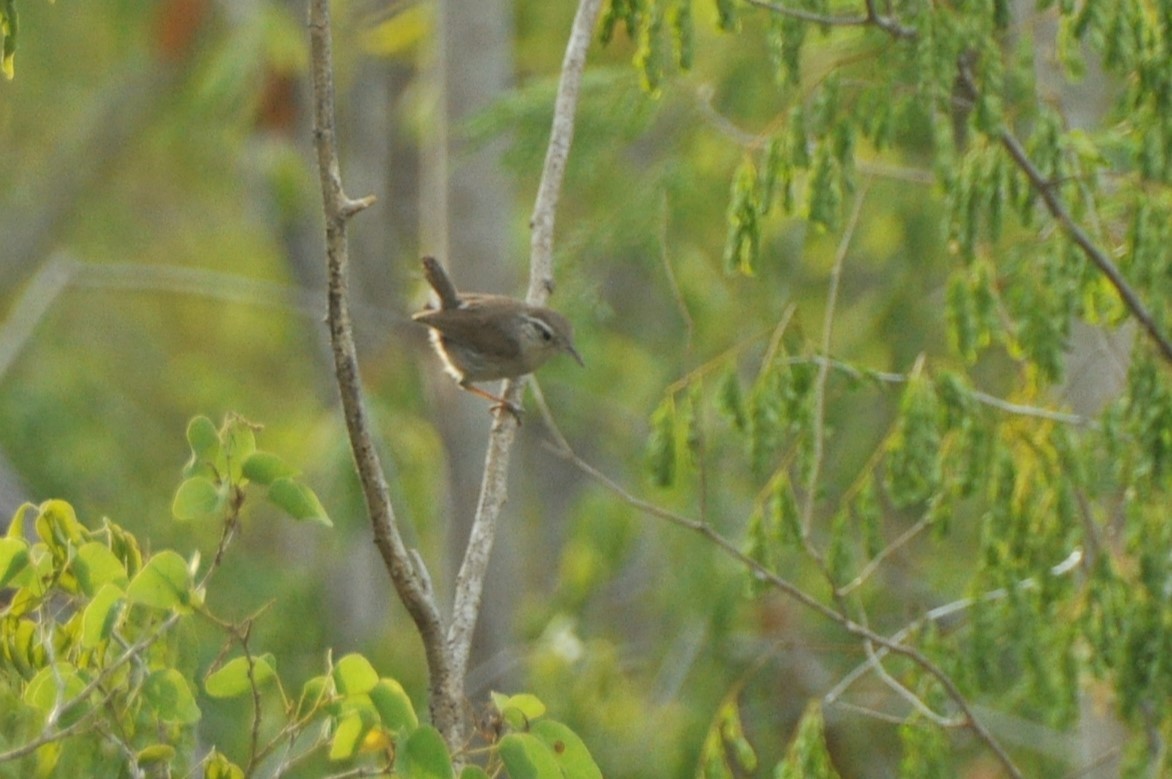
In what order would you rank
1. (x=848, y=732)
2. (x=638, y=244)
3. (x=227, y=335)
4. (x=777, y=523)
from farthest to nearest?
(x=227, y=335), (x=848, y=732), (x=638, y=244), (x=777, y=523)

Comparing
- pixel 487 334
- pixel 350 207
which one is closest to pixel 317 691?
pixel 350 207

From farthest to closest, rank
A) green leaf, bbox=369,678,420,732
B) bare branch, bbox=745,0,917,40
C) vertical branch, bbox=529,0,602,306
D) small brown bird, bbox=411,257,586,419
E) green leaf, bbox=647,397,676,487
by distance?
small brown bird, bbox=411,257,586,419 < green leaf, bbox=647,397,676,487 < vertical branch, bbox=529,0,602,306 < bare branch, bbox=745,0,917,40 < green leaf, bbox=369,678,420,732

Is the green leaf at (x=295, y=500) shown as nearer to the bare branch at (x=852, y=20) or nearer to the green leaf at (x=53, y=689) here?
the green leaf at (x=53, y=689)

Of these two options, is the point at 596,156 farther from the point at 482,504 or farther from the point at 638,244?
the point at 482,504

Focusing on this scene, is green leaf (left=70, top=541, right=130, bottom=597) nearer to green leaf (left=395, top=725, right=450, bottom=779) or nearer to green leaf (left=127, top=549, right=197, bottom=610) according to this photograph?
green leaf (left=127, top=549, right=197, bottom=610)

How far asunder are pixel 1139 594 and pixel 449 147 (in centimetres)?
545

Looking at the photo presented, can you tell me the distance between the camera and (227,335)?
64.9ft

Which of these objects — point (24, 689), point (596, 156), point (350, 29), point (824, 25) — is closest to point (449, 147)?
point (596, 156)

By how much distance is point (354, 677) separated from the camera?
290cm

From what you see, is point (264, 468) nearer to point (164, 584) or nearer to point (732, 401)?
point (164, 584)

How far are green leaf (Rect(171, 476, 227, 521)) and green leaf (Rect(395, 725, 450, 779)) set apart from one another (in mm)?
502

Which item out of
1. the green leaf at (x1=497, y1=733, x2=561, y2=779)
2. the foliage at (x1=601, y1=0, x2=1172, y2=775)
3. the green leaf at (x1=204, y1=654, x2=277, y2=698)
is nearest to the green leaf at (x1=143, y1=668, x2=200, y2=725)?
the green leaf at (x1=204, y1=654, x2=277, y2=698)

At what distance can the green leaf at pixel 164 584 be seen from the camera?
278 centimetres

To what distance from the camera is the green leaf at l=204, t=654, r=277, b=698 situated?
294 cm
